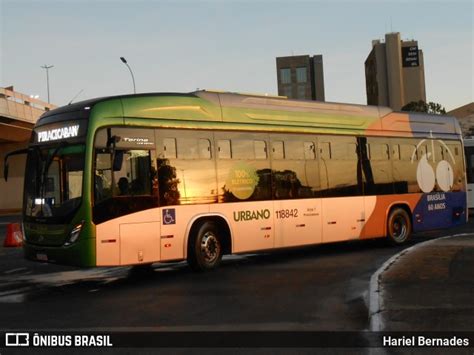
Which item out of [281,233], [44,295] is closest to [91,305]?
[44,295]

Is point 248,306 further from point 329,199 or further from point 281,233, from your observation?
point 329,199

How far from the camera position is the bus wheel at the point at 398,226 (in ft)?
49.8

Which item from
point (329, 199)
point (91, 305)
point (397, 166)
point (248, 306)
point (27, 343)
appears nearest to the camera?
point (27, 343)

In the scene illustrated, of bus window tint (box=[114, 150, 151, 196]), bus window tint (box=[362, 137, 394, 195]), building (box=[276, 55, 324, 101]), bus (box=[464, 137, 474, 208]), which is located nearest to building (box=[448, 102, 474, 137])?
bus (box=[464, 137, 474, 208])

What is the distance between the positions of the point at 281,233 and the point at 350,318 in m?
5.57

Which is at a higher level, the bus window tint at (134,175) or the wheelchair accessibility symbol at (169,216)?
the bus window tint at (134,175)

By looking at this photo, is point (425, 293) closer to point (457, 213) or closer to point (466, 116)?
point (457, 213)

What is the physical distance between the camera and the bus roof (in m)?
10.5

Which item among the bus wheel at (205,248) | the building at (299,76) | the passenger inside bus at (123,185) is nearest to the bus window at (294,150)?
the bus wheel at (205,248)

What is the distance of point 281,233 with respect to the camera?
12.5 m

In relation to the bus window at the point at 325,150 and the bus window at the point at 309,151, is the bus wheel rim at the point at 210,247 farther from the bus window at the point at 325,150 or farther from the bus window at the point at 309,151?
the bus window at the point at 325,150

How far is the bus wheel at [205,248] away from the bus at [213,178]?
22mm

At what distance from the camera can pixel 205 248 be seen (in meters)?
11.3

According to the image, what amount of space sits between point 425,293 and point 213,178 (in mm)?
4859
